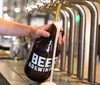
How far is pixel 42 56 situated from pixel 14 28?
0.15m

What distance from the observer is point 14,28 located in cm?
90

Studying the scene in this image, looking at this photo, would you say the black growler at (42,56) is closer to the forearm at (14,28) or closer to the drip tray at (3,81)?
the forearm at (14,28)

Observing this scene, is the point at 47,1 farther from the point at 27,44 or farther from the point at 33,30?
the point at 27,44

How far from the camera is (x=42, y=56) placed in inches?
33.3

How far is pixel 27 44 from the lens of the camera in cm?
194

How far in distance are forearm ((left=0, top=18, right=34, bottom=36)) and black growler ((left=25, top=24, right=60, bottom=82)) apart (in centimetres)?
5

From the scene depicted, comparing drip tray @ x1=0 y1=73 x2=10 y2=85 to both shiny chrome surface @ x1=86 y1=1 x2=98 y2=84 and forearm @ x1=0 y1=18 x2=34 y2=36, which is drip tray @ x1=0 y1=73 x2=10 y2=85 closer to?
forearm @ x1=0 y1=18 x2=34 y2=36

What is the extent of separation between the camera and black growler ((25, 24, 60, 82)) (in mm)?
847

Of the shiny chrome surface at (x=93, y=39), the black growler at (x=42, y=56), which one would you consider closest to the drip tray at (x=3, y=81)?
the black growler at (x=42, y=56)

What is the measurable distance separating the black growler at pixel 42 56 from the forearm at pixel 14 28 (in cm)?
5

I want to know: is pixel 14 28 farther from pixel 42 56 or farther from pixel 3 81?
pixel 3 81

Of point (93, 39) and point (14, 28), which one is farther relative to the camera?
point (93, 39)

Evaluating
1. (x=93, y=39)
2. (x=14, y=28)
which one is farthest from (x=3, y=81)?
(x=93, y=39)

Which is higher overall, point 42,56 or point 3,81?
point 42,56
